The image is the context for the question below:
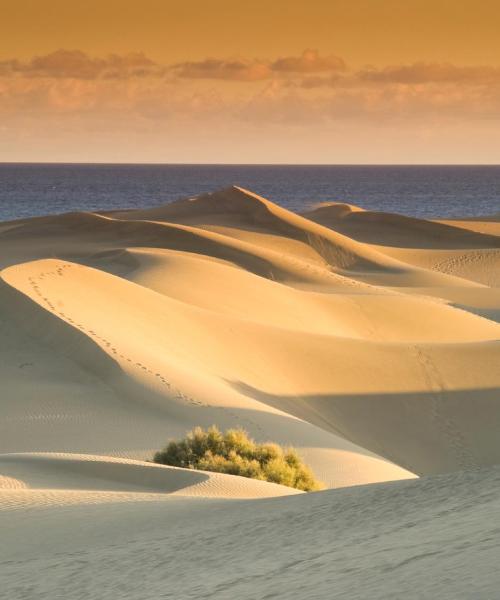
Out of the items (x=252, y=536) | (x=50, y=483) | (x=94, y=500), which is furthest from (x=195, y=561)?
(x=50, y=483)

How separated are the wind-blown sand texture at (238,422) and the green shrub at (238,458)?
44 cm

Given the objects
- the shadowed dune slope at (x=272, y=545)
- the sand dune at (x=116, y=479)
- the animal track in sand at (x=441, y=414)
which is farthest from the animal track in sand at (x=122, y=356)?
the shadowed dune slope at (x=272, y=545)

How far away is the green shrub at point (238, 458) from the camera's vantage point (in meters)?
12.1

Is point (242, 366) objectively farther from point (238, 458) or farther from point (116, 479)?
point (116, 479)

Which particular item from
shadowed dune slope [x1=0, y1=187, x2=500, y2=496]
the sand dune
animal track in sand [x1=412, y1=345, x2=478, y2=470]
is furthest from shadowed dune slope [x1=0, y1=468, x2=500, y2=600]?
animal track in sand [x1=412, y1=345, x2=478, y2=470]

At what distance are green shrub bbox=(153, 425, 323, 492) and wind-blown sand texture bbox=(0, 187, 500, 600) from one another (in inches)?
17.2

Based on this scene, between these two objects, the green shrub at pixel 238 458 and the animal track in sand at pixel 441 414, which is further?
the animal track in sand at pixel 441 414

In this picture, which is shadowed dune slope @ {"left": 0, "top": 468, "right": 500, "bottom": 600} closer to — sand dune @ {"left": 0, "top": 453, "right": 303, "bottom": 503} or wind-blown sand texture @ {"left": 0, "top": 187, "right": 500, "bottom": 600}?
wind-blown sand texture @ {"left": 0, "top": 187, "right": 500, "bottom": 600}

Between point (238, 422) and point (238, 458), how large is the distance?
307 centimetres

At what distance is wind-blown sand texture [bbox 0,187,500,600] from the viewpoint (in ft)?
20.6

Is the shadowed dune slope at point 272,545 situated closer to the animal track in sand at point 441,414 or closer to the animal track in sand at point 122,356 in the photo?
the animal track in sand at point 122,356

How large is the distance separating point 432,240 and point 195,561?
57.0m

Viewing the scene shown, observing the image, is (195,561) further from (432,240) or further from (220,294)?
(432,240)

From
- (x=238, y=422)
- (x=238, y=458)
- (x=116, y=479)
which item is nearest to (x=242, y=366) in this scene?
(x=238, y=422)
